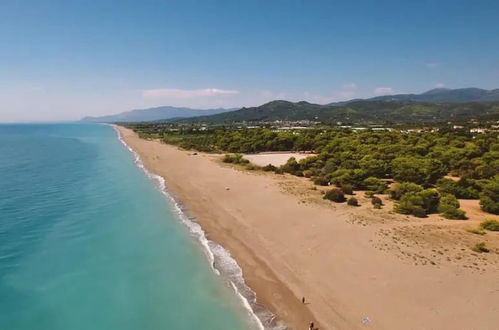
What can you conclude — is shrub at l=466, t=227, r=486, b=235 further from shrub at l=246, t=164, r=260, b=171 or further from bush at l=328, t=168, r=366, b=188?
shrub at l=246, t=164, r=260, b=171

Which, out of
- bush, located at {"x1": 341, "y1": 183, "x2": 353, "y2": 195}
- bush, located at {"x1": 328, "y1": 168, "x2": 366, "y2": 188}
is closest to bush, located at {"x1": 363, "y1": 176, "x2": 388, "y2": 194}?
bush, located at {"x1": 328, "y1": 168, "x2": 366, "y2": 188}

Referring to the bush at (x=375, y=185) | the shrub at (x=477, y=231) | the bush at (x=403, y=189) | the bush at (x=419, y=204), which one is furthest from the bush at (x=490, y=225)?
the bush at (x=375, y=185)

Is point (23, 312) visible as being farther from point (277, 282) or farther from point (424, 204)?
point (424, 204)

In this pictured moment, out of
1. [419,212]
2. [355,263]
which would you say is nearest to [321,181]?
[419,212]

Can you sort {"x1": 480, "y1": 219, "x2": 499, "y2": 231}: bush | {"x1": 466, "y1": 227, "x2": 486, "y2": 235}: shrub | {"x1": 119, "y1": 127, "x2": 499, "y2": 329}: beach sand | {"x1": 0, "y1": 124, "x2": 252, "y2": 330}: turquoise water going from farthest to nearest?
{"x1": 480, "y1": 219, "x2": 499, "y2": 231}: bush < {"x1": 466, "y1": 227, "x2": 486, "y2": 235}: shrub < {"x1": 0, "y1": 124, "x2": 252, "y2": 330}: turquoise water < {"x1": 119, "y1": 127, "x2": 499, "y2": 329}: beach sand

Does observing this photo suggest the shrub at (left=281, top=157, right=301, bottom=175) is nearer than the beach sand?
No

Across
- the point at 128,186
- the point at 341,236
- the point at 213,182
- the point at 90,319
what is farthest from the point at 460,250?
the point at 128,186

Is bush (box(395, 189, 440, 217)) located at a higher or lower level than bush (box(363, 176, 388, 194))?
higher
